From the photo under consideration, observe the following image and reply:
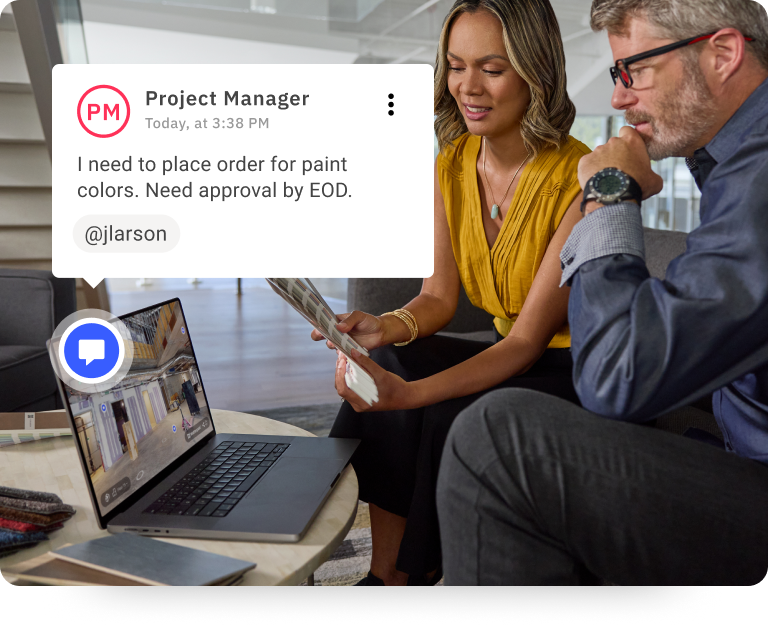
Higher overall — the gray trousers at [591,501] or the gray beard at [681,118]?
the gray beard at [681,118]

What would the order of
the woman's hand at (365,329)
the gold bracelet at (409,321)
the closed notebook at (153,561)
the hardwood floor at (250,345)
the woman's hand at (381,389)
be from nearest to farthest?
the closed notebook at (153,561)
the woman's hand at (381,389)
the woman's hand at (365,329)
the gold bracelet at (409,321)
the hardwood floor at (250,345)

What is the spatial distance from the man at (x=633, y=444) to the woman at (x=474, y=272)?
0.27 m

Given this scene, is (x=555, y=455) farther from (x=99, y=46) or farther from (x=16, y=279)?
(x=99, y=46)

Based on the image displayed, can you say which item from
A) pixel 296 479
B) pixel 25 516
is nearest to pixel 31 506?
pixel 25 516

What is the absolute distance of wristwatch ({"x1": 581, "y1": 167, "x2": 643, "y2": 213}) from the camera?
710 millimetres

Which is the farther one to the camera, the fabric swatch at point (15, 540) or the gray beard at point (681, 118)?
the gray beard at point (681, 118)

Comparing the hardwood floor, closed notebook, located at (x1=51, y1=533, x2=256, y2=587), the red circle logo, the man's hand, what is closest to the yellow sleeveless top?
the man's hand

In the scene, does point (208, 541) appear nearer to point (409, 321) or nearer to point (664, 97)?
point (409, 321)

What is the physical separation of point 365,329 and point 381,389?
21 cm

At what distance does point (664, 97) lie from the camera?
2.50 ft

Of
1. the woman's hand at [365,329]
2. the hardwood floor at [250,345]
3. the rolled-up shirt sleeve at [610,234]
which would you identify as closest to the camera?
the rolled-up shirt sleeve at [610,234]

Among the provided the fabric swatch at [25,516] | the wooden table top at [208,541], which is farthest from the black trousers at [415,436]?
the fabric swatch at [25,516]

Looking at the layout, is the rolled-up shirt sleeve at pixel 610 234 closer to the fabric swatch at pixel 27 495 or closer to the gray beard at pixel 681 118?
the gray beard at pixel 681 118

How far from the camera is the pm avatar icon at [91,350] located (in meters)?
0.75
